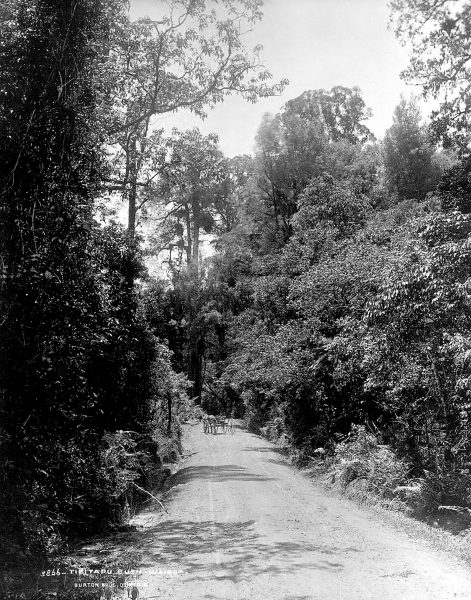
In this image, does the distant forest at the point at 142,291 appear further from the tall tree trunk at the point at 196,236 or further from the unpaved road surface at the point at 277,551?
the tall tree trunk at the point at 196,236

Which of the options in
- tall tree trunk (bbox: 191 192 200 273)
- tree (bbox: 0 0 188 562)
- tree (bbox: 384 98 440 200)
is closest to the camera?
tree (bbox: 0 0 188 562)

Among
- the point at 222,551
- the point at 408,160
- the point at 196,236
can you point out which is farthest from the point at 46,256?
the point at 196,236

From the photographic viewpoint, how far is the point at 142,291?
55.6 feet

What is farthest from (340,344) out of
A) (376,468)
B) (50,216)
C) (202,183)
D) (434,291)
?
(50,216)

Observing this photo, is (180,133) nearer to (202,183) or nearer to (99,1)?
(202,183)

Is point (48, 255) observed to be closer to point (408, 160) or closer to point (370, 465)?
point (370, 465)

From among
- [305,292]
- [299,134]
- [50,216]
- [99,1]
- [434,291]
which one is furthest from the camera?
[299,134]

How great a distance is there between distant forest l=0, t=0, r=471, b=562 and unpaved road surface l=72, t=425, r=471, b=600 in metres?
1.41

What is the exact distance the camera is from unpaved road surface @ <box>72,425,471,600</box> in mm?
5926

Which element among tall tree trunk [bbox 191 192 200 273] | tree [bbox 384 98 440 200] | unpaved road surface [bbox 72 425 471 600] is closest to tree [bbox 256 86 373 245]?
tree [bbox 384 98 440 200]

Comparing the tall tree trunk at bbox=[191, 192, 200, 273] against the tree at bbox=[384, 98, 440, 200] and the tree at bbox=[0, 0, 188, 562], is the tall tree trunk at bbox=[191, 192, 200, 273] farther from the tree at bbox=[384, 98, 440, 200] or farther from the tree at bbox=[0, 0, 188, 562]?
the tree at bbox=[0, 0, 188, 562]

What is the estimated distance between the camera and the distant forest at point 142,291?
654cm

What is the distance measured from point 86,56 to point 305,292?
41.7ft

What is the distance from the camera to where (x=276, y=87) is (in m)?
13.7
